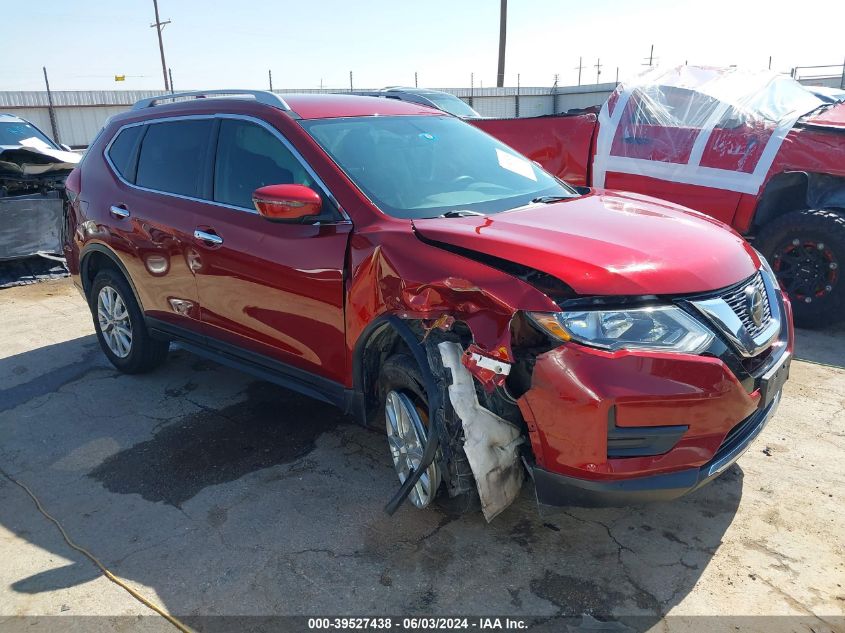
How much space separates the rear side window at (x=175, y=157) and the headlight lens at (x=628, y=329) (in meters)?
2.45

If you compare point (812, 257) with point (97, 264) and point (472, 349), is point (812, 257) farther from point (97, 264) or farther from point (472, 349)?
point (97, 264)

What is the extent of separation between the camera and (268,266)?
3.45 meters

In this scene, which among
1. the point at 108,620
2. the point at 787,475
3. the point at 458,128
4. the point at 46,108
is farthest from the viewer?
the point at 46,108

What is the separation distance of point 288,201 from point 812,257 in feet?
14.0

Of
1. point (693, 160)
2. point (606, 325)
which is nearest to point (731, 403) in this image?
point (606, 325)

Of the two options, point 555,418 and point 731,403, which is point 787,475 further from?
point 555,418

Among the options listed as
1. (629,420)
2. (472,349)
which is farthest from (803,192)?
(472,349)

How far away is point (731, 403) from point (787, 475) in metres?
1.14

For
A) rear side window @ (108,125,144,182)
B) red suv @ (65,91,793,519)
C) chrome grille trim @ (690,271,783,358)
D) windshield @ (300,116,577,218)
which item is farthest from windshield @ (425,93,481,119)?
chrome grille trim @ (690,271,783,358)

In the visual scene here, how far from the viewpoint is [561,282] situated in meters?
2.46

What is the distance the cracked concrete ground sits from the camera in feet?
8.43

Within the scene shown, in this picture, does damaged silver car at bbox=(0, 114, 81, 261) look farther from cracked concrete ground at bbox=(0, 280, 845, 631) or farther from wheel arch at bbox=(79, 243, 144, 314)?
cracked concrete ground at bbox=(0, 280, 845, 631)

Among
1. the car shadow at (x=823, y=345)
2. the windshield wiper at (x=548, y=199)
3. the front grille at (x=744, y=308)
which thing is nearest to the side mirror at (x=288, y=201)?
the windshield wiper at (x=548, y=199)

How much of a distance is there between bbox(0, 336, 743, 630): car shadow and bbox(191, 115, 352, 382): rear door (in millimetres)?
568
